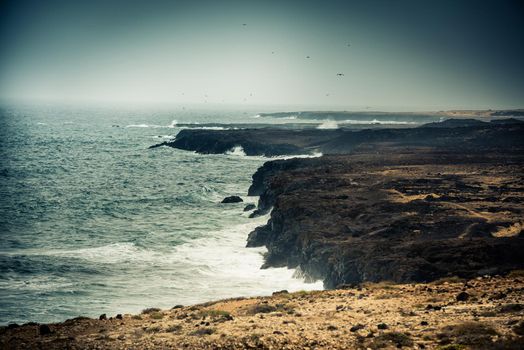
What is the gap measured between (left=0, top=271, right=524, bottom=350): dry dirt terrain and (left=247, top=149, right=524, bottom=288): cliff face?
18.6 ft

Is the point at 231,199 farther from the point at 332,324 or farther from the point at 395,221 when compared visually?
the point at 332,324

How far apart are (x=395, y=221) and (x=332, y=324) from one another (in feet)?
81.9


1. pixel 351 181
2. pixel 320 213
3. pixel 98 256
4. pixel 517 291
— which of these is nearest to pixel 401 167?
A: pixel 351 181

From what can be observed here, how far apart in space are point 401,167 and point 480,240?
42871 millimetres

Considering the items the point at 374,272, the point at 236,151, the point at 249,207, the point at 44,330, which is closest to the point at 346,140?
the point at 236,151

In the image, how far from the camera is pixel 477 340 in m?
17.4

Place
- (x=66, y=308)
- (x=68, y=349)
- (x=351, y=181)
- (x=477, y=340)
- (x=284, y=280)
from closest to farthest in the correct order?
(x=477, y=340)
(x=68, y=349)
(x=66, y=308)
(x=284, y=280)
(x=351, y=181)

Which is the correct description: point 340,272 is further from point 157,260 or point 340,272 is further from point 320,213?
point 157,260

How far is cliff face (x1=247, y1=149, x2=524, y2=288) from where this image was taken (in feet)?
110

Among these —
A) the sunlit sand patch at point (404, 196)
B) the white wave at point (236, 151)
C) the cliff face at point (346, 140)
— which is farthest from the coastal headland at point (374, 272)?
the white wave at point (236, 151)

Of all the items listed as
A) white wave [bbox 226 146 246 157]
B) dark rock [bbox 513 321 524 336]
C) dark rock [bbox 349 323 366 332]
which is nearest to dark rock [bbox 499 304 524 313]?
dark rock [bbox 513 321 524 336]

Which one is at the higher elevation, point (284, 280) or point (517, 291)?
point (517, 291)

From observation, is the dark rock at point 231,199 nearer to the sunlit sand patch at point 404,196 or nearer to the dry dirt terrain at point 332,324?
the sunlit sand patch at point 404,196

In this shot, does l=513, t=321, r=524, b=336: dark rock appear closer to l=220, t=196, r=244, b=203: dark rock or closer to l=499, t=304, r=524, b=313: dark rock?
l=499, t=304, r=524, b=313: dark rock
